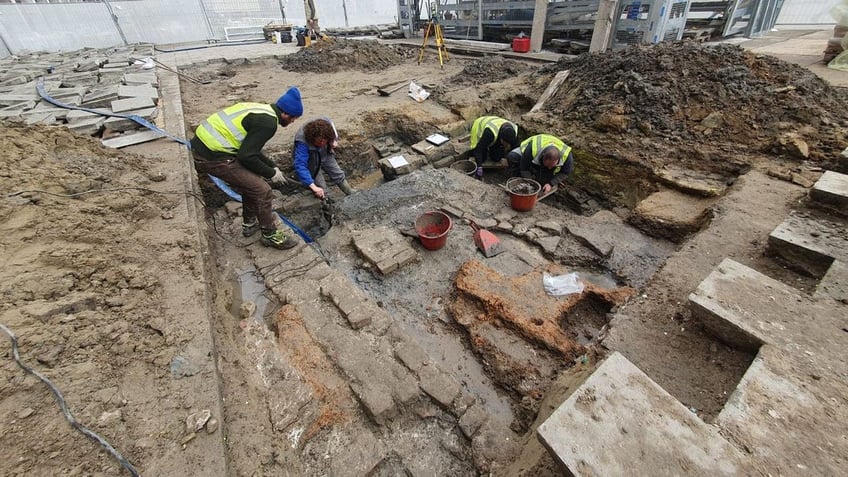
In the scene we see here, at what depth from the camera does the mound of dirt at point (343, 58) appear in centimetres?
1114

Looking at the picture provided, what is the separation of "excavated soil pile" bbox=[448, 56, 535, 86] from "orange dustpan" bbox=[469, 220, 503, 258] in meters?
6.24

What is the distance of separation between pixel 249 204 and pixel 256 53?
13629 mm

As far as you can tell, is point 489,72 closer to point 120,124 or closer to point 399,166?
point 399,166

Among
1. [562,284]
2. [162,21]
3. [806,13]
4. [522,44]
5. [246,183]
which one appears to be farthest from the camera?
[162,21]

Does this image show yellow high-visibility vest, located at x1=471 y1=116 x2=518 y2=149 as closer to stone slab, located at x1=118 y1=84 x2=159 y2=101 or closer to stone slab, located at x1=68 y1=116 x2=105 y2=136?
stone slab, located at x1=68 y1=116 x2=105 y2=136

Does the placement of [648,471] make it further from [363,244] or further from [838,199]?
[838,199]

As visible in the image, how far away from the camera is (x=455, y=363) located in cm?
280

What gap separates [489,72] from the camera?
905 cm

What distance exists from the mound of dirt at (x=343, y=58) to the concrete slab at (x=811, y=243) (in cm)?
1107

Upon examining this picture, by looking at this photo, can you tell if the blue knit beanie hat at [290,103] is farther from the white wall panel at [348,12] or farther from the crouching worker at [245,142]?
the white wall panel at [348,12]

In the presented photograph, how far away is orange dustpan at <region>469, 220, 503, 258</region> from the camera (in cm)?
367

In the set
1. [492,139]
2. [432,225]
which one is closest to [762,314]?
[432,225]

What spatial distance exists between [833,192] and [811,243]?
0.78 metres

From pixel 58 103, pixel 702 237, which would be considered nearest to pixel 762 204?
pixel 702 237
